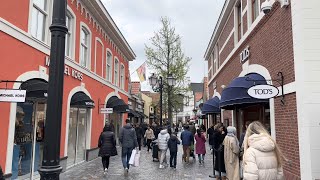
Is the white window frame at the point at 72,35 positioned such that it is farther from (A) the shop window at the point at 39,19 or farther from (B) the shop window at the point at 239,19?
(B) the shop window at the point at 239,19

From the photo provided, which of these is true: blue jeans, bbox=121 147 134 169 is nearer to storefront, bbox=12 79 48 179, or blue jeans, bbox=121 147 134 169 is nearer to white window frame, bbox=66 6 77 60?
storefront, bbox=12 79 48 179

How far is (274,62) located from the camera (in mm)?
8258

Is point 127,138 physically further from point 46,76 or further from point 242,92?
point 242,92

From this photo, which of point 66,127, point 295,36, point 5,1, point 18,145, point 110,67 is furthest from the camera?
point 110,67

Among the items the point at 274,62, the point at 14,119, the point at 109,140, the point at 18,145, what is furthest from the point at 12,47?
the point at 274,62

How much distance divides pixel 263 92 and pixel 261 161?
124 inches

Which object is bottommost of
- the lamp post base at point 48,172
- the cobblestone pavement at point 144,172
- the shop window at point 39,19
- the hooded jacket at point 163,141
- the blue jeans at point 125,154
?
the cobblestone pavement at point 144,172

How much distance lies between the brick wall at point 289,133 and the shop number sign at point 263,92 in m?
0.42

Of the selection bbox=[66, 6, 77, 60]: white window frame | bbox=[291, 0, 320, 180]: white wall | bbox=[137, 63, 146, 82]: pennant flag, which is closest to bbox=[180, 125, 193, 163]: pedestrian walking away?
bbox=[66, 6, 77, 60]: white window frame

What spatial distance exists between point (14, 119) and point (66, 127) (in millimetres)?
3652

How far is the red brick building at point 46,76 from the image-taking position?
8.02m

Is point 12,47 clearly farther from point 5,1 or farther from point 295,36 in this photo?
point 295,36

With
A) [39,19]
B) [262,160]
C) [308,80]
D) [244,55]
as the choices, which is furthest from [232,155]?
[39,19]

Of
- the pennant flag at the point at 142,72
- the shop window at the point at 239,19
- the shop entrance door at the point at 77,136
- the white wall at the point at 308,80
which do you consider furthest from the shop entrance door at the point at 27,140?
the pennant flag at the point at 142,72
